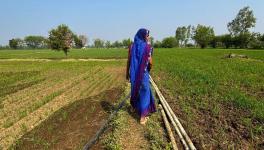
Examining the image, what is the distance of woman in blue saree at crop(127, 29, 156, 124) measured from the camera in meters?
7.03

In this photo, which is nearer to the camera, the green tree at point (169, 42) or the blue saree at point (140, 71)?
the blue saree at point (140, 71)

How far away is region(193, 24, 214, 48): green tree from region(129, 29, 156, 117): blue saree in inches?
3981

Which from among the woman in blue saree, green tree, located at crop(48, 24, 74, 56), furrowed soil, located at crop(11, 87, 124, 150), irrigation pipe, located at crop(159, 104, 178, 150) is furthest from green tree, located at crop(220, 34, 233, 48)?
the woman in blue saree

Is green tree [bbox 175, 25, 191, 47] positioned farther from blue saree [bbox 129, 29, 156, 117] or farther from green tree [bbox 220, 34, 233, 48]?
blue saree [bbox 129, 29, 156, 117]

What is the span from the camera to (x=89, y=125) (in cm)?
784

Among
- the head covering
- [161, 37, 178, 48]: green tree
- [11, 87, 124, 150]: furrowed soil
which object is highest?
the head covering

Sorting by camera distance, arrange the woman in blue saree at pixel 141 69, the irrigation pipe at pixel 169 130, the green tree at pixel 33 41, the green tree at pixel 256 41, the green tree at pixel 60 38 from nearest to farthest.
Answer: the irrigation pipe at pixel 169 130 → the woman in blue saree at pixel 141 69 → the green tree at pixel 60 38 → the green tree at pixel 256 41 → the green tree at pixel 33 41

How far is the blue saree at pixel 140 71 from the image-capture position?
7.03 metres

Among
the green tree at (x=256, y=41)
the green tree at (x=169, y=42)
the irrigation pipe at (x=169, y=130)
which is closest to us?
the irrigation pipe at (x=169, y=130)

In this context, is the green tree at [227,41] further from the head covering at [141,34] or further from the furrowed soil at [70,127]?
the head covering at [141,34]

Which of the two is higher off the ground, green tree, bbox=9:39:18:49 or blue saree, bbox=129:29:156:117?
blue saree, bbox=129:29:156:117

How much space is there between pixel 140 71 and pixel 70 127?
2.36 meters

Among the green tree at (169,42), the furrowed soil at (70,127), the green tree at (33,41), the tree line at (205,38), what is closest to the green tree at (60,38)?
the tree line at (205,38)

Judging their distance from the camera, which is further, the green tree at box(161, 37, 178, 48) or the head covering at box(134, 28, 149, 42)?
the green tree at box(161, 37, 178, 48)
